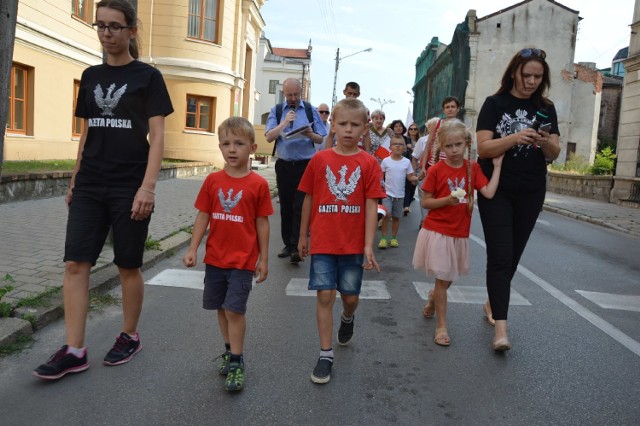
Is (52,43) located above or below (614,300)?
above

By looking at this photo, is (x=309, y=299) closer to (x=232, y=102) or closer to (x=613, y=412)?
(x=613, y=412)

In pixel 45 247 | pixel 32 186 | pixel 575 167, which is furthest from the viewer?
pixel 575 167

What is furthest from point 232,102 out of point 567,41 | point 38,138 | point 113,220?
point 567,41

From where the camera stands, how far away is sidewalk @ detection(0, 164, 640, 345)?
14.2 feet

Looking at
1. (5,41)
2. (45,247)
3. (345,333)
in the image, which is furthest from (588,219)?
(5,41)

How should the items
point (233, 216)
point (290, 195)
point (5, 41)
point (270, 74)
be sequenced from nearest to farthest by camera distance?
1. point (233, 216)
2. point (5, 41)
3. point (290, 195)
4. point (270, 74)

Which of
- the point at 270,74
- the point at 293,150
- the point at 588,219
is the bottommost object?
the point at 588,219

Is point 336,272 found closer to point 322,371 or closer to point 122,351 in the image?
point 322,371

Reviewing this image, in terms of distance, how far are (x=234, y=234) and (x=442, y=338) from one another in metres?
1.82

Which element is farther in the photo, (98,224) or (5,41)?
(5,41)

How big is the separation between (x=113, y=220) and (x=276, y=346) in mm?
1425

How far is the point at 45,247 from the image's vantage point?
648 cm

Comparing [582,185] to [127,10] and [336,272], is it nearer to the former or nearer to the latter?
[336,272]

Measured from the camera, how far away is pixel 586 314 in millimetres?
5230
